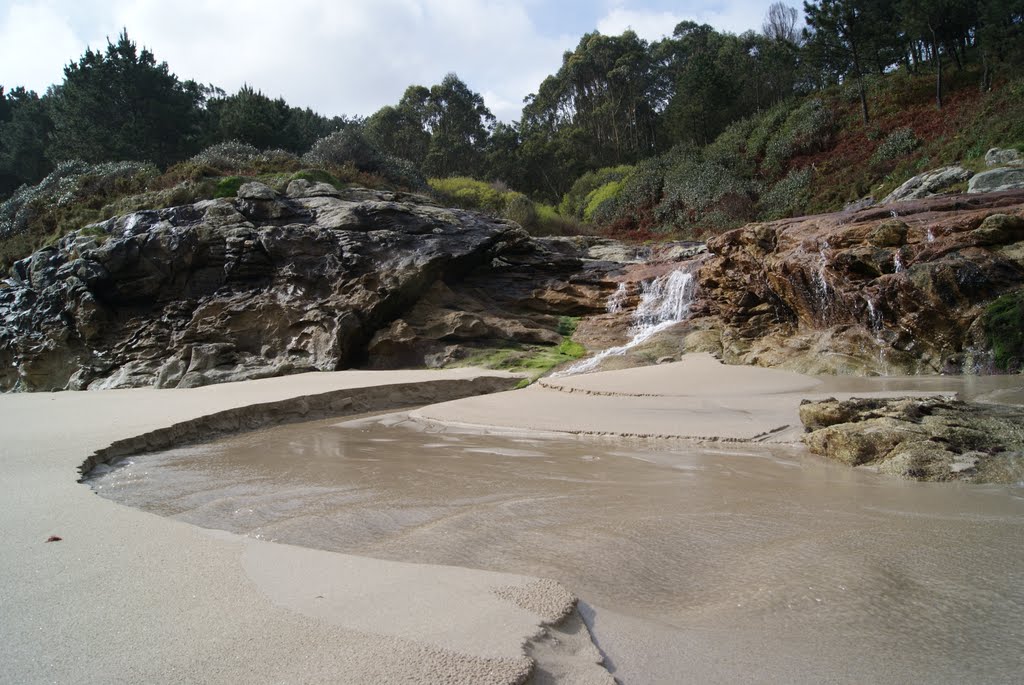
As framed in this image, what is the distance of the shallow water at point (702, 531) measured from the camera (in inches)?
75.8

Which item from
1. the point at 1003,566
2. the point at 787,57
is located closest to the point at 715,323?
the point at 1003,566

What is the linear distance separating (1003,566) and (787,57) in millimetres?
37329

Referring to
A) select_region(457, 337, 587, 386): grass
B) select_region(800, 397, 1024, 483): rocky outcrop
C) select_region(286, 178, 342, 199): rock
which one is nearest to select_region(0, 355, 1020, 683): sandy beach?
select_region(800, 397, 1024, 483): rocky outcrop

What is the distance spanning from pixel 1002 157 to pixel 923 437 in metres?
17.0

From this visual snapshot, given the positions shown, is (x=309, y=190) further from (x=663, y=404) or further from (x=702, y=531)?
(x=702, y=531)

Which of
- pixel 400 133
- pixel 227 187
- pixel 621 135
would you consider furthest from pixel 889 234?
pixel 400 133

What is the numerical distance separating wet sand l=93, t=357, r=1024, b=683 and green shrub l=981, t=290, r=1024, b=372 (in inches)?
67.2

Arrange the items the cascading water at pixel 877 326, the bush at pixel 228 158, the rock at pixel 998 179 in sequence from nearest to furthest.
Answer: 1. the cascading water at pixel 877 326
2. the rock at pixel 998 179
3. the bush at pixel 228 158

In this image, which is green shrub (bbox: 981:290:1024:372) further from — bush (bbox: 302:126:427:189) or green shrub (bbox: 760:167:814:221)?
bush (bbox: 302:126:427:189)

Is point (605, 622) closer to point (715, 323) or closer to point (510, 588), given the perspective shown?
point (510, 588)

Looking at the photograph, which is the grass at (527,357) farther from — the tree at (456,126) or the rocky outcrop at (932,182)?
the tree at (456,126)

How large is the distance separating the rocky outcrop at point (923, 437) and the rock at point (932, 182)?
15.0 meters

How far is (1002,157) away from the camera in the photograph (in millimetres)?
16438

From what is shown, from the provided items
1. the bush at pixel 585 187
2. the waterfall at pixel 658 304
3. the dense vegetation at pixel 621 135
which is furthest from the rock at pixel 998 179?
the bush at pixel 585 187
